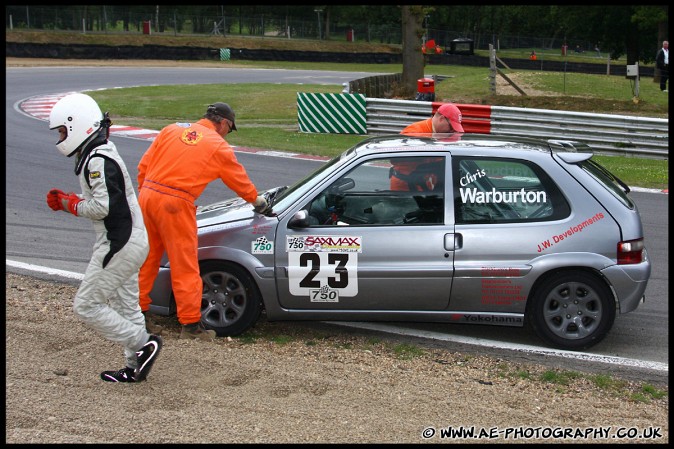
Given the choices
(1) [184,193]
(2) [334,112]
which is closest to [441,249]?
(1) [184,193]

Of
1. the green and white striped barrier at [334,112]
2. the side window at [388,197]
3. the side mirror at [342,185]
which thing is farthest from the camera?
the green and white striped barrier at [334,112]

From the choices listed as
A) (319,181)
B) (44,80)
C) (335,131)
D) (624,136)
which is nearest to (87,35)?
(44,80)

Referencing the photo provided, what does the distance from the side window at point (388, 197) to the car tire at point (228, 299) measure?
0.74 metres

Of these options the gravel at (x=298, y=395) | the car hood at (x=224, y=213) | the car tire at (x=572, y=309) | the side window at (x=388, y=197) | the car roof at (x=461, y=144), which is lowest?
the gravel at (x=298, y=395)

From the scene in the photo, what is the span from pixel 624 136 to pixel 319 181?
11.8m

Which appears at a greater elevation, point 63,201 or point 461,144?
point 461,144

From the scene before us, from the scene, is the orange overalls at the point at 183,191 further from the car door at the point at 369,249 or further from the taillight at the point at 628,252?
the taillight at the point at 628,252

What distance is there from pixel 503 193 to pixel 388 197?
90 cm

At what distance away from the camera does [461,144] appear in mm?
6875

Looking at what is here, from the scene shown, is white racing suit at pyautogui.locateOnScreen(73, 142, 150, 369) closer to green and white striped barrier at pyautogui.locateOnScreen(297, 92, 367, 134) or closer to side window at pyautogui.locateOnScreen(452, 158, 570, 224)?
side window at pyautogui.locateOnScreen(452, 158, 570, 224)

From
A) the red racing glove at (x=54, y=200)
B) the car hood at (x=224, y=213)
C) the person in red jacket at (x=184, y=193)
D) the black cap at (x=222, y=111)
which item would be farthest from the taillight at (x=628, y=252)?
the red racing glove at (x=54, y=200)

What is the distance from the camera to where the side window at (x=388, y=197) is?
21.8 feet

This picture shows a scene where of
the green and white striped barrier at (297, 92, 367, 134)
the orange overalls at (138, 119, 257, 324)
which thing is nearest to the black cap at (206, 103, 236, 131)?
the orange overalls at (138, 119, 257, 324)

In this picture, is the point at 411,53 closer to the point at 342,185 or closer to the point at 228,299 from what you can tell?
the point at 342,185
